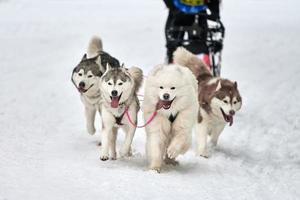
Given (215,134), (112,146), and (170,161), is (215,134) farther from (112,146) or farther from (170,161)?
(112,146)

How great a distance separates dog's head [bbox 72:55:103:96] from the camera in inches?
197

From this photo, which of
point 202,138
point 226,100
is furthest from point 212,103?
point 202,138

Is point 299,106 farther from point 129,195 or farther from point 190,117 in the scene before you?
point 129,195

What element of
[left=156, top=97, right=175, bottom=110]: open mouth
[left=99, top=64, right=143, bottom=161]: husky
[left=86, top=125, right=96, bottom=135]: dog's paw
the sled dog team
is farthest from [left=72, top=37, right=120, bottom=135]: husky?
[left=156, top=97, right=175, bottom=110]: open mouth

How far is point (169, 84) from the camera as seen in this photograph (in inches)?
167

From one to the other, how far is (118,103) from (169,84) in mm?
507

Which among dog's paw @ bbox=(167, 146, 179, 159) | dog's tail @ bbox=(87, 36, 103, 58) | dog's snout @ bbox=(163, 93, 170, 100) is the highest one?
dog's tail @ bbox=(87, 36, 103, 58)

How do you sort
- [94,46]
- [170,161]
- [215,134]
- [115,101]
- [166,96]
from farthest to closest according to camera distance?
[94,46] → [215,134] → [170,161] → [115,101] → [166,96]

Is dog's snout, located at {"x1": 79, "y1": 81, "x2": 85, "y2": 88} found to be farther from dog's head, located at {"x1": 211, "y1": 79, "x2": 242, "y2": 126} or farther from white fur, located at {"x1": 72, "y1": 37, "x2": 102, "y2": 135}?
dog's head, located at {"x1": 211, "y1": 79, "x2": 242, "y2": 126}

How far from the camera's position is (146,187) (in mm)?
3762

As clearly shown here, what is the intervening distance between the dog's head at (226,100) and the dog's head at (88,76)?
1090mm

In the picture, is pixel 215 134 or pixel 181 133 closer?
pixel 181 133

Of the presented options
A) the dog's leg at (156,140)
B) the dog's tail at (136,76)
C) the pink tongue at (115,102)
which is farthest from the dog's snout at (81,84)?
the dog's leg at (156,140)

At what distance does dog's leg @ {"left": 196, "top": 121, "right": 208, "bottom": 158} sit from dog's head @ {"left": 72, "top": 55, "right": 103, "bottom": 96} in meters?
1.02
